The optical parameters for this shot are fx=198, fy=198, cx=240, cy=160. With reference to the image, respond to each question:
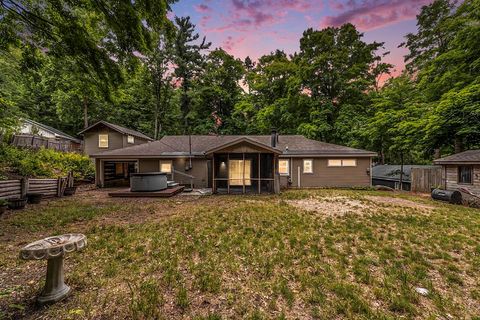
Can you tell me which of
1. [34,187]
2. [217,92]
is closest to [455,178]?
[34,187]

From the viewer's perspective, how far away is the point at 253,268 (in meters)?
3.50

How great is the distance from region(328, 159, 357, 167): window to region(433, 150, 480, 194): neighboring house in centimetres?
445

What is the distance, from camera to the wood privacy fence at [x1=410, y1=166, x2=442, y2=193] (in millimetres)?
13250

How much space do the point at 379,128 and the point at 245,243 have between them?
16.6 m

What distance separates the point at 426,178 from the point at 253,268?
16428 millimetres

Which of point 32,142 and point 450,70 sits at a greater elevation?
point 450,70

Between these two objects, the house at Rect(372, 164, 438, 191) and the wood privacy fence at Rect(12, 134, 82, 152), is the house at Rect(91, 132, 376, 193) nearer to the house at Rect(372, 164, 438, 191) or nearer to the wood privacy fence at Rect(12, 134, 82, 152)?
the house at Rect(372, 164, 438, 191)

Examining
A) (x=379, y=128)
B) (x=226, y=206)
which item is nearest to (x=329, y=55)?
(x=379, y=128)

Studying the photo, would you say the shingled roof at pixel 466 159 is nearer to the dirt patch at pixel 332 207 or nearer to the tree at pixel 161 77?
the dirt patch at pixel 332 207

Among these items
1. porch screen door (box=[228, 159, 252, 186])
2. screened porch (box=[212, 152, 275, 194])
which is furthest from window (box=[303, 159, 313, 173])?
porch screen door (box=[228, 159, 252, 186])

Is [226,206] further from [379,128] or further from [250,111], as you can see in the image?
[250,111]

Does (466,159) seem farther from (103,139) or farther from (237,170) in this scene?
(103,139)

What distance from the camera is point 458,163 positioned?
35.3 ft

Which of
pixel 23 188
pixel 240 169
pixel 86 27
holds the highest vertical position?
→ pixel 86 27
